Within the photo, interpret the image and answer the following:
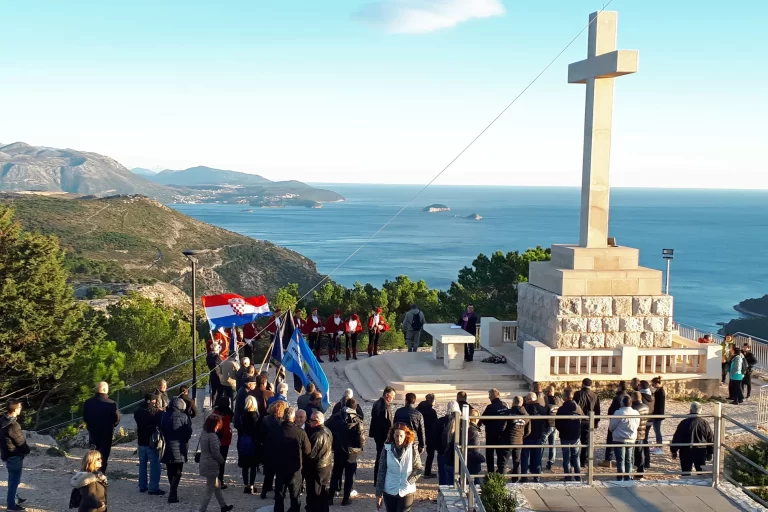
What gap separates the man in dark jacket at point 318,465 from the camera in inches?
316

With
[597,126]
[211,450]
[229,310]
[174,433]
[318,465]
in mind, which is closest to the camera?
[318,465]

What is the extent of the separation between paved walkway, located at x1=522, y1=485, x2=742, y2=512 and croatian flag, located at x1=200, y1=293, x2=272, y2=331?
8353mm

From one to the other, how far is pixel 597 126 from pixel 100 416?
10.5 metres

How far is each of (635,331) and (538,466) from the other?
590 centimetres

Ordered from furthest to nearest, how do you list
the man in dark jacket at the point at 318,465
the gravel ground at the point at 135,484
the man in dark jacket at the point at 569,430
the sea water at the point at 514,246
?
the sea water at the point at 514,246, the man in dark jacket at the point at 569,430, the gravel ground at the point at 135,484, the man in dark jacket at the point at 318,465

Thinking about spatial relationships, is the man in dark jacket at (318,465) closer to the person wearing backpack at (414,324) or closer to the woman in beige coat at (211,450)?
the woman in beige coat at (211,450)

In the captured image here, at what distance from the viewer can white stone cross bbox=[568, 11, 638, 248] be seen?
1428cm

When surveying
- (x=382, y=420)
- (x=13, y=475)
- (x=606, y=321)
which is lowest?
(x=13, y=475)

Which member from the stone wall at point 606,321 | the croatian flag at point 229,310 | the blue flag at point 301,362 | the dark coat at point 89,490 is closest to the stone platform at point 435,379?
the stone wall at point 606,321

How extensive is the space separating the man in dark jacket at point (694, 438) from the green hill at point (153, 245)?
44.0 meters

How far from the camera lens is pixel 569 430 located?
954 cm

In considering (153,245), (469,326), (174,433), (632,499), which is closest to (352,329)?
(469,326)

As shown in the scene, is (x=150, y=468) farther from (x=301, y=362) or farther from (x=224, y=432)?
(x=301, y=362)

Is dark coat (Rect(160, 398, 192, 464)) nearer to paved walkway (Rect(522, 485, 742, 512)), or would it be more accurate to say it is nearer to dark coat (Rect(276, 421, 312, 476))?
dark coat (Rect(276, 421, 312, 476))
